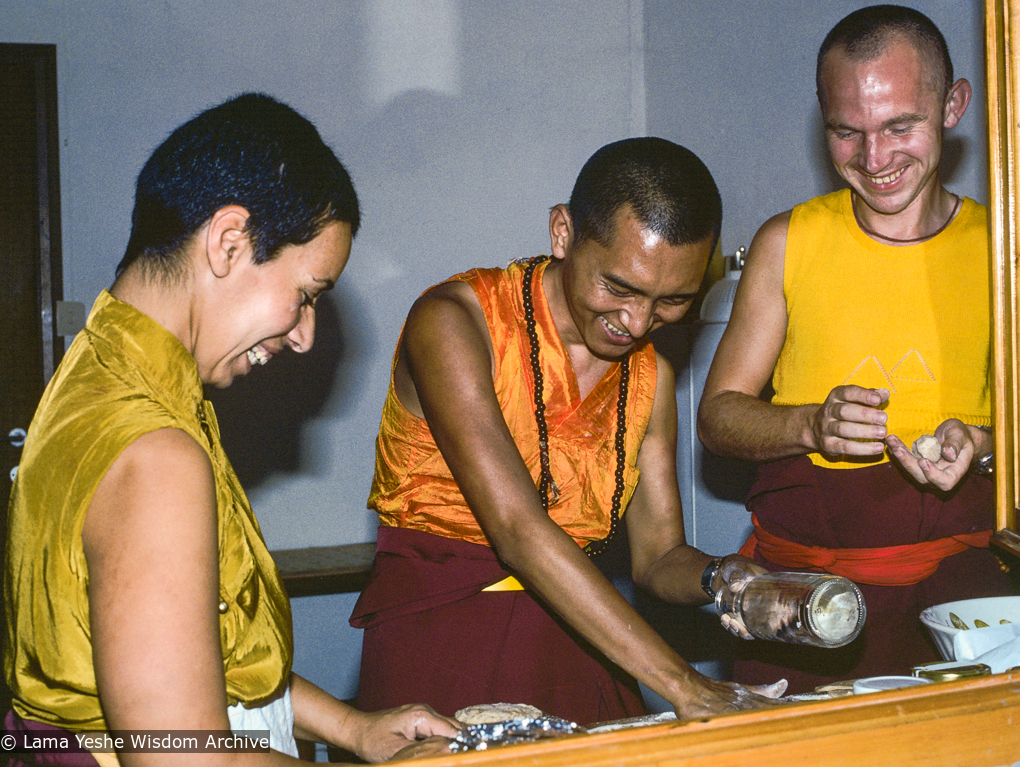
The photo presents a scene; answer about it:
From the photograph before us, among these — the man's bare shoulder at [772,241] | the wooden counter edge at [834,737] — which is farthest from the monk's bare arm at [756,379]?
the wooden counter edge at [834,737]

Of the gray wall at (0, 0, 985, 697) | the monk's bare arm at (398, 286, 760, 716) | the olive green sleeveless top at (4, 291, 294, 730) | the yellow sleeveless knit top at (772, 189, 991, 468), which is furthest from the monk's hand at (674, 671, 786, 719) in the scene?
the gray wall at (0, 0, 985, 697)

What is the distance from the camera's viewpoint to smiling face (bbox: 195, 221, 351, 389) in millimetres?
810

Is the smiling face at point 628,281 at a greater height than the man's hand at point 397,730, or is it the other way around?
the smiling face at point 628,281

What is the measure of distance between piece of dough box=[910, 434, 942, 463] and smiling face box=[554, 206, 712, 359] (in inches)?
14.4

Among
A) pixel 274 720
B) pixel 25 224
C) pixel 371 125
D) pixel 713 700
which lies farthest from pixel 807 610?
pixel 25 224

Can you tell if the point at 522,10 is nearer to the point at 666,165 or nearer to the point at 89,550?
the point at 666,165

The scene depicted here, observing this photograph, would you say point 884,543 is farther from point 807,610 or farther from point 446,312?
point 446,312

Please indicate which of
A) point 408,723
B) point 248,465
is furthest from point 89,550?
point 248,465

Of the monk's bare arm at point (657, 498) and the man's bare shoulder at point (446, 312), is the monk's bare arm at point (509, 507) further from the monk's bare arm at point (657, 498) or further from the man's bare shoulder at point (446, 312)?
the monk's bare arm at point (657, 498)

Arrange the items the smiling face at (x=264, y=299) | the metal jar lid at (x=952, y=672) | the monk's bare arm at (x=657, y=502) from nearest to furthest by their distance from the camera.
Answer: the smiling face at (x=264, y=299)
the metal jar lid at (x=952, y=672)
the monk's bare arm at (x=657, y=502)

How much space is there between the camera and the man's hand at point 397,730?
1.02 m

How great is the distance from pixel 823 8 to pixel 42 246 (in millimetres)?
2562

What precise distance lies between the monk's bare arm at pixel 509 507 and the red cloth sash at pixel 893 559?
0.91ft

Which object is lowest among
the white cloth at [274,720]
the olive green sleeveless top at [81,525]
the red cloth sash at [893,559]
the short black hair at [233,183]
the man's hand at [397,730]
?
the man's hand at [397,730]
